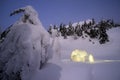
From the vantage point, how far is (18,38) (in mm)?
5496

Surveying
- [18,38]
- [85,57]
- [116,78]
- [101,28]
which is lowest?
[116,78]

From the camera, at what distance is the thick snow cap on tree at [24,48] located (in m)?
5.10

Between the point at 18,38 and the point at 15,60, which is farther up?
the point at 18,38

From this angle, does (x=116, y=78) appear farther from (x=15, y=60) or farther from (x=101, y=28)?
(x=101, y=28)

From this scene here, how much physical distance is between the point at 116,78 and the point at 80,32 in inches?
941

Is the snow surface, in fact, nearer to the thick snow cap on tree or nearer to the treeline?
the thick snow cap on tree

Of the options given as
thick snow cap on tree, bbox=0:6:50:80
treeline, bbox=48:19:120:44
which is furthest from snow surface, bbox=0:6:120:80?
treeline, bbox=48:19:120:44

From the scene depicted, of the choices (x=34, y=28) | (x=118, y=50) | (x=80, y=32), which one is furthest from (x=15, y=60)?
(x=80, y=32)

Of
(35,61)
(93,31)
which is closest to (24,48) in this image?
(35,61)

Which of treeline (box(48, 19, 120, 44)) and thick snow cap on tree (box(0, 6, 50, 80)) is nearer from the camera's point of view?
thick snow cap on tree (box(0, 6, 50, 80))

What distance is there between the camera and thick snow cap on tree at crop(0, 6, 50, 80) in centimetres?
510

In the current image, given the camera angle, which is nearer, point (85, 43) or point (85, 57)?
point (85, 57)

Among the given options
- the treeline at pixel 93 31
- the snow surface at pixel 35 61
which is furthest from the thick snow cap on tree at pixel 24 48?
the treeline at pixel 93 31

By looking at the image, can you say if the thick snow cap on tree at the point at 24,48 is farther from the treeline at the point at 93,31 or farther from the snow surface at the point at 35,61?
the treeline at the point at 93,31
